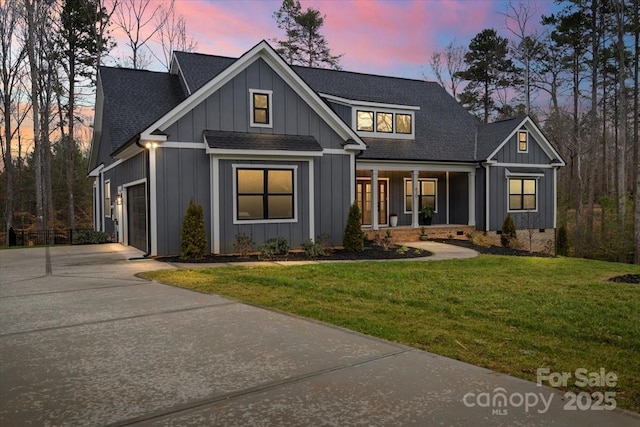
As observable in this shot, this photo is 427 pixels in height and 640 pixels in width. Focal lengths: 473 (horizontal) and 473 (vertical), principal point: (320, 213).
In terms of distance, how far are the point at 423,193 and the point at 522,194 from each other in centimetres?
433

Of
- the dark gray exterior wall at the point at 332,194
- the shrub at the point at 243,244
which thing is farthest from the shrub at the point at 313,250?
the shrub at the point at 243,244

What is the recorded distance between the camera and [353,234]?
47.1 feet

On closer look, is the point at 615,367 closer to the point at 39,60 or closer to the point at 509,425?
the point at 509,425

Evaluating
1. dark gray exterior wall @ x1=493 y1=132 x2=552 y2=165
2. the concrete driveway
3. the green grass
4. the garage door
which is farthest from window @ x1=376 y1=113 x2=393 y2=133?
the concrete driveway

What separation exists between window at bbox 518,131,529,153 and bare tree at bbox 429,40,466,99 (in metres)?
15.9

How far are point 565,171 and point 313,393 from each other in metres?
41.9

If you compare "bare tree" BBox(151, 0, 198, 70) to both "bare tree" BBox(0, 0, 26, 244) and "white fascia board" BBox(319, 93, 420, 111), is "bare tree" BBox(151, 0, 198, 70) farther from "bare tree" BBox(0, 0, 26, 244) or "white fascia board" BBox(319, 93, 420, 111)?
"white fascia board" BBox(319, 93, 420, 111)

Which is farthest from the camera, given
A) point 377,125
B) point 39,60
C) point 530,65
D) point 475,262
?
point 530,65

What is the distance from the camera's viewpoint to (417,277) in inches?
365

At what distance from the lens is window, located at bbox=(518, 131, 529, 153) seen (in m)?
20.6

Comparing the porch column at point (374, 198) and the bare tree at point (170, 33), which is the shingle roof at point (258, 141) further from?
the bare tree at point (170, 33)

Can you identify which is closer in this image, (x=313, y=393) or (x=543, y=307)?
(x=313, y=393)

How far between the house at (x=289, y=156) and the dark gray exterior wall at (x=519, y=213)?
5cm

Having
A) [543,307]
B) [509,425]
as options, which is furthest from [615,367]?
[543,307]
